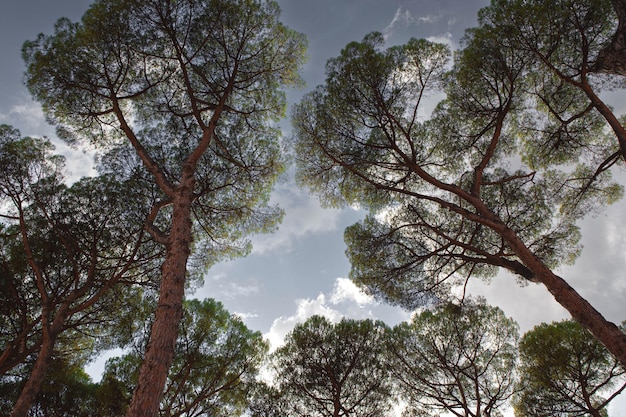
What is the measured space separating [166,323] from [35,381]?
3485 millimetres

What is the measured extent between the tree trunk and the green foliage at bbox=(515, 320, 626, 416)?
8880 mm

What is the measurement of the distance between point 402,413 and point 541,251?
5.77 metres

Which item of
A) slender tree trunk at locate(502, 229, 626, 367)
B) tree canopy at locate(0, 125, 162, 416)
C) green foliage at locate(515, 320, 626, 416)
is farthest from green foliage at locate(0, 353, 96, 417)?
green foliage at locate(515, 320, 626, 416)

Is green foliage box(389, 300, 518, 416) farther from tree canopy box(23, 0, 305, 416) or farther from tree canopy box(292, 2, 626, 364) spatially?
tree canopy box(23, 0, 305, 416)

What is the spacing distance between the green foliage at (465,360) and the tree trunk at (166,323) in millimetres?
6689

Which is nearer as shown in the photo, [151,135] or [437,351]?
[151,135]

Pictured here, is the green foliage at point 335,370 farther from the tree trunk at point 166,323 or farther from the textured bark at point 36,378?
the tree trunk at point 166,323

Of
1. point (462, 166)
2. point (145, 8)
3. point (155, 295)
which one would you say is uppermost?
point (145, 8)

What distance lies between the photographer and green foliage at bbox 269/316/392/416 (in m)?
9.23

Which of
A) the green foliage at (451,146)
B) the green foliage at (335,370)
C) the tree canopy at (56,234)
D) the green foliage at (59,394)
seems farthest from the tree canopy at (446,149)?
the green foliage at (59,394)

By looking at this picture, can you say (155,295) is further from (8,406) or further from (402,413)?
(402,413)

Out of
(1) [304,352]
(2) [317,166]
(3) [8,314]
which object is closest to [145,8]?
(2) [317,166]

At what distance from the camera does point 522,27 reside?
6.98m

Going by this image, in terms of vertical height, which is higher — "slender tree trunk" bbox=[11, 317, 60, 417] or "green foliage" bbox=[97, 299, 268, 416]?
"green foliage" bbox=[97, 299, 268, 416]
